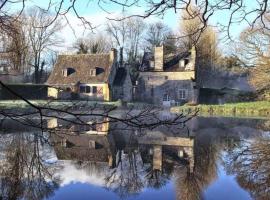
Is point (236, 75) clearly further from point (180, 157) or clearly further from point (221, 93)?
point (180, 157)

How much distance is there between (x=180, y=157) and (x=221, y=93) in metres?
31.7

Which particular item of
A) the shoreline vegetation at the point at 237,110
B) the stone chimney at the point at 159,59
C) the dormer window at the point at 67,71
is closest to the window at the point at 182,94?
the stone chimney at the point at 159,59

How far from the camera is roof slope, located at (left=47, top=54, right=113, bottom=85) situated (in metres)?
42.6

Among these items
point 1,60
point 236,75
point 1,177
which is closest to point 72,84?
point 236,75

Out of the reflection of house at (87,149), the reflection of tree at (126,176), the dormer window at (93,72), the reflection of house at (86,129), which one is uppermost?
the dormer window at (93,72)

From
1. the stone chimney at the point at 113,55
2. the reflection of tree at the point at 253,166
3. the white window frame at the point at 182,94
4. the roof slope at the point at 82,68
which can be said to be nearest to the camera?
the reflection of tree at the point at 253,166

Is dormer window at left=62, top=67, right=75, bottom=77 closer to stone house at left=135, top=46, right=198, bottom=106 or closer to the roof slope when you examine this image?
the roof slope

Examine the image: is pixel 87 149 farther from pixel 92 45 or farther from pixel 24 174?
pixel 92 45

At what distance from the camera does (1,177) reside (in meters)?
9.27

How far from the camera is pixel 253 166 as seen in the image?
1088cm

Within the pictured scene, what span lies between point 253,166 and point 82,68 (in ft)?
112

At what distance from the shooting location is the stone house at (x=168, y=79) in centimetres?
4194

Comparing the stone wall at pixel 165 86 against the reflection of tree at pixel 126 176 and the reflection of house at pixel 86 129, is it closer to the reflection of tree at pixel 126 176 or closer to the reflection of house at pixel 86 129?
the reflection of house at pixel 86 129

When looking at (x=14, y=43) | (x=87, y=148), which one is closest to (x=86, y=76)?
(x=87, y=148)
